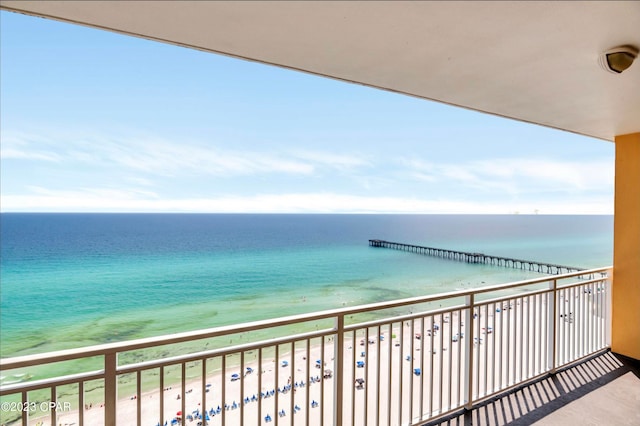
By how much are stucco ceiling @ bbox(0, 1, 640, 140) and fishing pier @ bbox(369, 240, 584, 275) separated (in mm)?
22162

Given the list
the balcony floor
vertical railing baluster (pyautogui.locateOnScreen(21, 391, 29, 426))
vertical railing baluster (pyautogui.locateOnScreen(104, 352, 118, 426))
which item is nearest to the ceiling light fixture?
the balcony floor

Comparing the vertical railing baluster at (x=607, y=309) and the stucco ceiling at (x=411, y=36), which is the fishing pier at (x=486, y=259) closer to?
the vertical railing baluster at (x=607, y=309)

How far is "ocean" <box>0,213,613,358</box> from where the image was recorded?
1588 centimetres

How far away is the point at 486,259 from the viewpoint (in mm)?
27750

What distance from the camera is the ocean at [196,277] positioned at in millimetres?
15883

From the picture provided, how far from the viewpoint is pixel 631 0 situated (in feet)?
4.03

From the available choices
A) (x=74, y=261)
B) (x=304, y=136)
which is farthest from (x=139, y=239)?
(x=304, y=136)

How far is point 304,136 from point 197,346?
84.9 feet

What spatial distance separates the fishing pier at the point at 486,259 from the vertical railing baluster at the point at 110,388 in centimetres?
2367

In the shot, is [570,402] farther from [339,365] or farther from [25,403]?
[25,403]

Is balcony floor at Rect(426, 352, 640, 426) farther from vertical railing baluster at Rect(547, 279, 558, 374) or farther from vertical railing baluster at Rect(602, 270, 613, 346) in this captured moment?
vertical railing baluster at Rect(602, 270, 613, 346)

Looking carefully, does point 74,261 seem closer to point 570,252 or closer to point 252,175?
point 252,175

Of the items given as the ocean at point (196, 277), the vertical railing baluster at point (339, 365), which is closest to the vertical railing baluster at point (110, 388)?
the vertical railing baluster at point (339, 365)

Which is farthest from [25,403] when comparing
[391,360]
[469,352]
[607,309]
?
[607,309]
